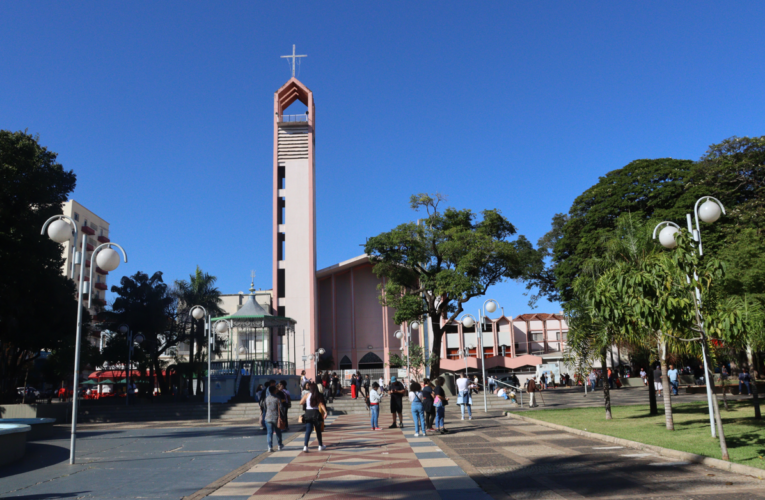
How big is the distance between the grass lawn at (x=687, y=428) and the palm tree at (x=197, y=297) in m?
29.6

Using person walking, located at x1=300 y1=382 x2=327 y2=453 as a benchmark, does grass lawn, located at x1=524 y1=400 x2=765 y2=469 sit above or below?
below

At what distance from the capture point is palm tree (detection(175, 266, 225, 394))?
42.9 metres

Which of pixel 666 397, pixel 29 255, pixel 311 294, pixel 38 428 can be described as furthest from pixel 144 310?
pixel 666 397

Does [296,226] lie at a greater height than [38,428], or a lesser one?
greater

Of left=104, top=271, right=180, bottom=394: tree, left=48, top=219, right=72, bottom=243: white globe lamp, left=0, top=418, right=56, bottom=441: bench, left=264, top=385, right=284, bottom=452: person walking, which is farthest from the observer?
left=104, top=271, right=180, bottom=394: tree

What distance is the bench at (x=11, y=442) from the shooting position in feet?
34.0

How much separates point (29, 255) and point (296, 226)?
24.4m

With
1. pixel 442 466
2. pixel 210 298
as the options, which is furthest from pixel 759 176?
pixel 210 298

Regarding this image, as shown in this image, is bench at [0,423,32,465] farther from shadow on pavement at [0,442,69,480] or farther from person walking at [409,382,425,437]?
person walking at [409,382,425,437]

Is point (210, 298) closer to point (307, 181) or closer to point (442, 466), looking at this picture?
point (307, 181)

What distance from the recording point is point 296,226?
4638 centimetres

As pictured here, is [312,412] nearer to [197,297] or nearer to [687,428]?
[687,428]

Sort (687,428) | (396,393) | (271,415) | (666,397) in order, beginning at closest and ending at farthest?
1. (271,415)
2. (687,428)
3. (666,397)
4. (396,393)

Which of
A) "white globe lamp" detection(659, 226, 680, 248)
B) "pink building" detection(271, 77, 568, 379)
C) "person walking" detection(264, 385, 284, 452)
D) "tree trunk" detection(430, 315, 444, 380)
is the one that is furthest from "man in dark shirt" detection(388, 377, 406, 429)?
"pink building" detection(271, 77, 568, 379)
